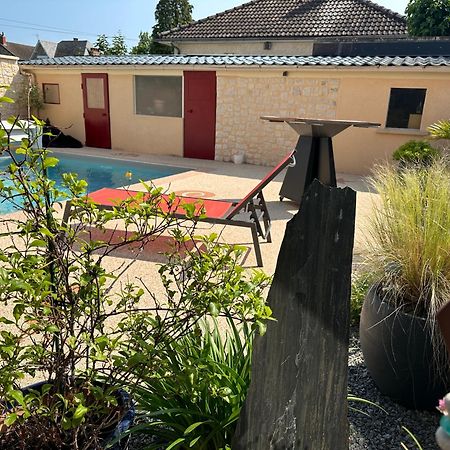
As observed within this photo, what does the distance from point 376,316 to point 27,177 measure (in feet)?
6.26

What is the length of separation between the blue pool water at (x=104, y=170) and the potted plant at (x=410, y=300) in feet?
25.6

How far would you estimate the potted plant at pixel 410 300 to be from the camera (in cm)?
214

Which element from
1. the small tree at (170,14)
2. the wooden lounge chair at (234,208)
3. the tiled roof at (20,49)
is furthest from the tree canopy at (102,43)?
the wooden lounge chair at (234,208)

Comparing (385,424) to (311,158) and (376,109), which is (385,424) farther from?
(376,109)

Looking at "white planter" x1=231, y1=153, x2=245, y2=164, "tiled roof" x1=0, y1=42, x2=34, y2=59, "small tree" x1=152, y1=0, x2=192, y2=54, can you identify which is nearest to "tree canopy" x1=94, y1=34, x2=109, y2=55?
"small tree" x1=152, y1=0, x2=192, y2=54

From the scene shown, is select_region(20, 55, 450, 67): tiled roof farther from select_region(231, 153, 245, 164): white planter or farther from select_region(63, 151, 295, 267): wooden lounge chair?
select_region(63, 151, 295, 267): wooden lounge chair

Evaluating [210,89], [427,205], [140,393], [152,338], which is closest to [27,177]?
[152,338]

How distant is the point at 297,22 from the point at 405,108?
34.2 feet

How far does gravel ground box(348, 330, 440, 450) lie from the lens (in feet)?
6.71

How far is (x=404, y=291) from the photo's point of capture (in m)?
2.31

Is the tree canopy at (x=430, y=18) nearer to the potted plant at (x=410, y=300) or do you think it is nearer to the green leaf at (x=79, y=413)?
the potted plant at (x=410, y=300)

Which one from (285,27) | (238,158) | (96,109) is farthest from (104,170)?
(285,27)

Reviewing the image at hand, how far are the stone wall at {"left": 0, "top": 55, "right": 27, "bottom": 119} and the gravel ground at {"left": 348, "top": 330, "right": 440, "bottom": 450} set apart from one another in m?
15.3

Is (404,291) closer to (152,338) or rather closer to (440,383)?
(440,383)
